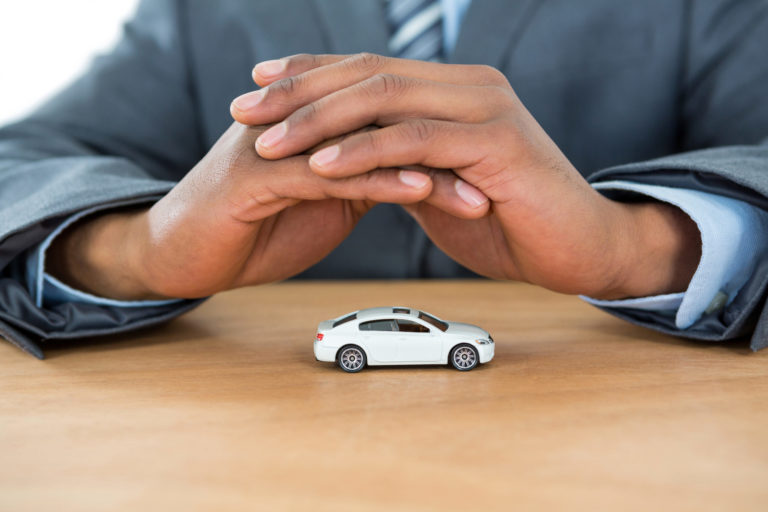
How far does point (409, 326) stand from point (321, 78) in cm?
29

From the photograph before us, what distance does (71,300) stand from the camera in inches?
34.8

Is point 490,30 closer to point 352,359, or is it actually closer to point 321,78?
point 321,78

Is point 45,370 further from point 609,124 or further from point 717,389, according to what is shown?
point 609,124

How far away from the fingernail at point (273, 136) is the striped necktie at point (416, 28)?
812 mm

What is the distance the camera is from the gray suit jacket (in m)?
1.35

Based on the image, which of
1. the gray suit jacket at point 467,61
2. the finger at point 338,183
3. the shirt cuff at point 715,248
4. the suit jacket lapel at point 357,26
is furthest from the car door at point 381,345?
the suit jacket lapel at point 357,26

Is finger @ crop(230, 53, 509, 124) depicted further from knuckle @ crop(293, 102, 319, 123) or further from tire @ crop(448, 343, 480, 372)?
tire @ crop(448, 343, 480, 372)

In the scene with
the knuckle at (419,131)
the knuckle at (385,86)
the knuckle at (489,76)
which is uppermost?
the knuckle at (489,76)

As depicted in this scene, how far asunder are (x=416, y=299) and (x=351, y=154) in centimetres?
54

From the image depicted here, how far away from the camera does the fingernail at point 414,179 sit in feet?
2.31

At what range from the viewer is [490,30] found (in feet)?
4.47

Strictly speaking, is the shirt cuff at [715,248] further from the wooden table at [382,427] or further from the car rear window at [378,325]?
the car rear window at [378,325]

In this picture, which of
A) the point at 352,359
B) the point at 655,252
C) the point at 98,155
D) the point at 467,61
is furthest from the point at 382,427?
the point at 98,155

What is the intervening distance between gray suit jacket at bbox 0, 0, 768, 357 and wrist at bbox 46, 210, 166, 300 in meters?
0.31
